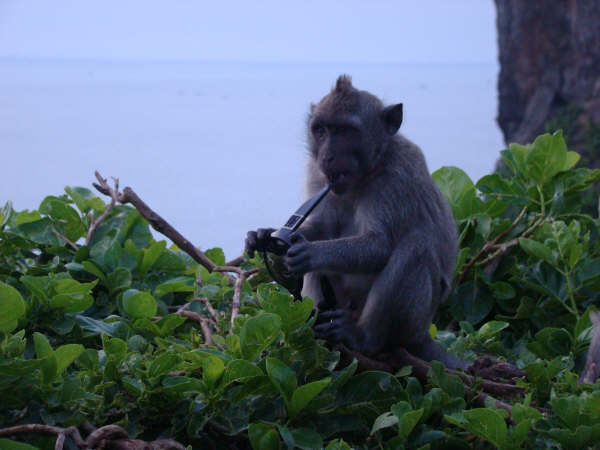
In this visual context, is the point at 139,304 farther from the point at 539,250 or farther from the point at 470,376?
the point at 539,250

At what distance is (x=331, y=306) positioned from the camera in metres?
2.76

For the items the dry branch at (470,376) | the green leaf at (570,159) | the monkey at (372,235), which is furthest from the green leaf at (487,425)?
the green leaf at (570,159)

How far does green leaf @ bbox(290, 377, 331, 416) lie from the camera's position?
6.30ft

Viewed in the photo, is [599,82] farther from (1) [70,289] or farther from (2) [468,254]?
(1) [70,289]

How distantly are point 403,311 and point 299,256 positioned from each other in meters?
0.44

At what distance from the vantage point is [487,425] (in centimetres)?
193

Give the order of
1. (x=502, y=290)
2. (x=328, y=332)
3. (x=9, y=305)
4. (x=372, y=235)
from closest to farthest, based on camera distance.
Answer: (x=9, y=305)
(x=328, y=332)
(x=372, y=235)
(x=502, y=290)

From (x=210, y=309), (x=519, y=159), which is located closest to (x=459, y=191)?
(x=519, y=159)

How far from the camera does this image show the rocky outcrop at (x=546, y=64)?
10.6 metres

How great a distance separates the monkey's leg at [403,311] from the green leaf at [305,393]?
82 cm

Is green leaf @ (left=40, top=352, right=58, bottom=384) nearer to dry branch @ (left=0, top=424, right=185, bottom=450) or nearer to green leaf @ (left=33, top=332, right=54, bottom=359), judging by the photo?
green leaf @ (left=33, top=332, right=54, bottom=359)

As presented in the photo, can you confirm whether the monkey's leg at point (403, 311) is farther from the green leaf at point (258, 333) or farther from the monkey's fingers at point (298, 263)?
the green leaf at point (258, 333)

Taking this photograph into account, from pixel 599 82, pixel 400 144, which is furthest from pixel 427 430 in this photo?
pixel 599 82

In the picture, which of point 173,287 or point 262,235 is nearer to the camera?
point 262,235
